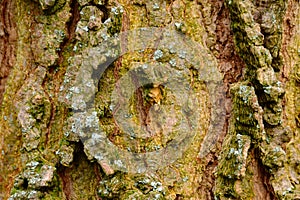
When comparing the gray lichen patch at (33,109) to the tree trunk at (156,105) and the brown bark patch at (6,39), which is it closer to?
the tree trunk at (156,105)

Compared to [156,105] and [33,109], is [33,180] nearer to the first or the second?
[33,109]

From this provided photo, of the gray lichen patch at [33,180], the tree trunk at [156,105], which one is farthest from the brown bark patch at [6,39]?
the gray lichen patch at [33,180]

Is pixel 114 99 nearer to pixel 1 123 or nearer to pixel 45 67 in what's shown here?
pixel 45 67

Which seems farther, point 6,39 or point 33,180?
point 6,39

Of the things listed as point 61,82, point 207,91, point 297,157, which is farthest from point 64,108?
point 297,157

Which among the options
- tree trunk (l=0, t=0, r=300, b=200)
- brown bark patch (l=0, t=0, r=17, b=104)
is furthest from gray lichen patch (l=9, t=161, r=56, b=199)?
brown bark patch (l=0, t=0, r=17, b=104)

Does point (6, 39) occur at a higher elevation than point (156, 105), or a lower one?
higher

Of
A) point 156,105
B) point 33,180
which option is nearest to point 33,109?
point 33,180

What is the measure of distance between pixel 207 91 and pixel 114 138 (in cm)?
32

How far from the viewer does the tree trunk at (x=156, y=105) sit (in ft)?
4.19

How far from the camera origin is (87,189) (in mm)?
1338

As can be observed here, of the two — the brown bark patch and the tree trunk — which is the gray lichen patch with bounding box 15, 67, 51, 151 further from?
the brown bark patch

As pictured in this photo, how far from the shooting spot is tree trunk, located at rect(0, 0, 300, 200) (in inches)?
50.3

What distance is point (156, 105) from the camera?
1318mm
